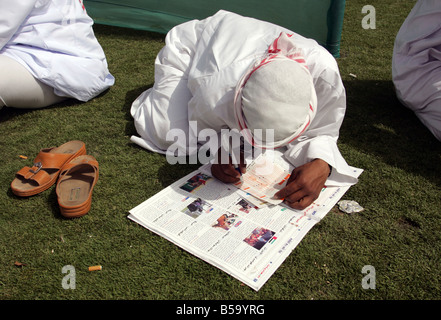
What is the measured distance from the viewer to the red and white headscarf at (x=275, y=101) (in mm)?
1358

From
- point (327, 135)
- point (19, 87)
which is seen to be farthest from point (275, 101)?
point (19, 87)

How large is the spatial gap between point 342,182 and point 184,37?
1.33 meters

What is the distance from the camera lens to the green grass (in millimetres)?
1473

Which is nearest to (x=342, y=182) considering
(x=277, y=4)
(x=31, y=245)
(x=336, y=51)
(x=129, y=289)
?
(x=129, y=289)

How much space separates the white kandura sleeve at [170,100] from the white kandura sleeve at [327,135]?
70 centimetres

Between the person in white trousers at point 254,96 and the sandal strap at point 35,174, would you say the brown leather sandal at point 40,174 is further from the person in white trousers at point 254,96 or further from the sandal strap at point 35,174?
the person in white trousers at point 254,96

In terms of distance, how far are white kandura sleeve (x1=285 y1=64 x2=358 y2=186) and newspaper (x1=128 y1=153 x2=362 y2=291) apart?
8 cm

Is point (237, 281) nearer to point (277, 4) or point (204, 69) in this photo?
point (204, 69)

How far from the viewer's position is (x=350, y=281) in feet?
4.86

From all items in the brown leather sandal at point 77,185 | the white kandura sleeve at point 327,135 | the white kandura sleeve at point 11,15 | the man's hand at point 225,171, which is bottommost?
the brown leather sandal at point 77,185

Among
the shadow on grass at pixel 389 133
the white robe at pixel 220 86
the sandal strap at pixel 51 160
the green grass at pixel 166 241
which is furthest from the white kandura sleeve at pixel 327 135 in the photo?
the sandal strap at pixel 51 160

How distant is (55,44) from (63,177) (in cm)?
124

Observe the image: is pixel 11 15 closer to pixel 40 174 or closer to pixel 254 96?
pixel 40 174

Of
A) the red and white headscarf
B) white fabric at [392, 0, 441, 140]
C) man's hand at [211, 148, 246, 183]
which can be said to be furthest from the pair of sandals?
white fabric at [392, 0, 441, 140]
